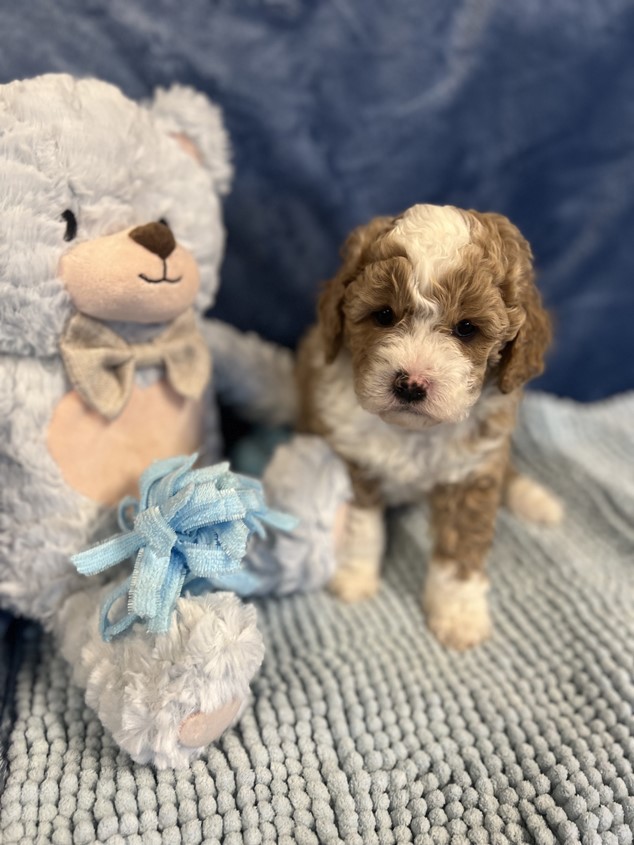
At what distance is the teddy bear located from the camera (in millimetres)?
1082

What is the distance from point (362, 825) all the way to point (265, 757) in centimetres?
18

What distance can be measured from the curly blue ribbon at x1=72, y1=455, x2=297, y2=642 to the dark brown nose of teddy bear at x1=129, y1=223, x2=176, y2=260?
385 millimetres

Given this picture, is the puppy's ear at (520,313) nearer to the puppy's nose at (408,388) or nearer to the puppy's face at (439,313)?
the puppy's face at (439,313)

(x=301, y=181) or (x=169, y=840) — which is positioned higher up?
(x=301, y=181)

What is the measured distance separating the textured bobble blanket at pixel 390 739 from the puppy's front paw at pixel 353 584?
27 millimetres

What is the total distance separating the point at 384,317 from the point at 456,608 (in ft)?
2.13

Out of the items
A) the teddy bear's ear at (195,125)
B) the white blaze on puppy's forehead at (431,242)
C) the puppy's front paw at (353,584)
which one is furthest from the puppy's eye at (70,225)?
the puppy's front paw at (353,584)

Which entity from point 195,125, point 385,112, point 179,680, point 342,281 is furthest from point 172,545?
point 385,112

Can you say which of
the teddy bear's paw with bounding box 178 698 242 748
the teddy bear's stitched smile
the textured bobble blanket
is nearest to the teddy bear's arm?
the teddy bear's stitched smile

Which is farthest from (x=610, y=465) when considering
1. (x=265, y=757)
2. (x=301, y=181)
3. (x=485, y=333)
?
(x=265, y=757)

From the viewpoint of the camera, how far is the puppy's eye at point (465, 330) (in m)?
1.20

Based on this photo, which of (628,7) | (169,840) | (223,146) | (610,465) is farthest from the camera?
(610,465)

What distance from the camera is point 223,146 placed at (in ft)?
4.95

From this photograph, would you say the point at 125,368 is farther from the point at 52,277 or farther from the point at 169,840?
the point at 169,840
